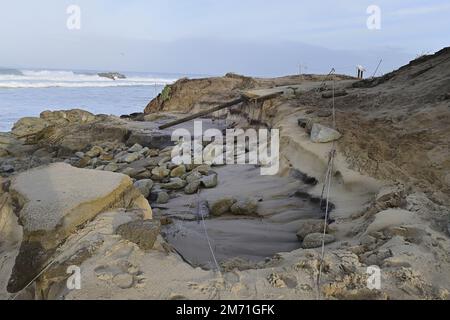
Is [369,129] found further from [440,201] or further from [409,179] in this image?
[440,201]

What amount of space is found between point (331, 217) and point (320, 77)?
29.6ft

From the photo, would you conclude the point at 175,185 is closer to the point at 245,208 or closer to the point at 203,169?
the point at 203,169

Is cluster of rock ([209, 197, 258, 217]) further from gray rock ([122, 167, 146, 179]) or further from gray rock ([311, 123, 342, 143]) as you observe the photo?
gray rock ([122, 167, 146, 179])

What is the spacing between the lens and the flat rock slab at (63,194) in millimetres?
2449

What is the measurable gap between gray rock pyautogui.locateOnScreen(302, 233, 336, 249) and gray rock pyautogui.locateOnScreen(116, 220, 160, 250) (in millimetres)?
1241

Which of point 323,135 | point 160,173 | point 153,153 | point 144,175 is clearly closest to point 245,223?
point 323,135

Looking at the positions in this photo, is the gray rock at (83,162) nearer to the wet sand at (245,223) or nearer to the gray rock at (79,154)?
the gray rock at (79,154)

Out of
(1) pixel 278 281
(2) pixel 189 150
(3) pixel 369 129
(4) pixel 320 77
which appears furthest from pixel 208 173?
(4) pixel 320 77

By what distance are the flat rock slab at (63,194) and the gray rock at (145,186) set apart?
1.65m

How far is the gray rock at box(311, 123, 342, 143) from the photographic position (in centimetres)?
458

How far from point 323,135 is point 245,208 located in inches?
56.0

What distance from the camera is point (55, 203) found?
2.56 m

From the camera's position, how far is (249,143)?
6.36 m

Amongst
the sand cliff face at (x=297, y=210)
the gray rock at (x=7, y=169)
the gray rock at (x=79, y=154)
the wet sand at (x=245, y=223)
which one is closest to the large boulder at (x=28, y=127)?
the sand cliff face at (x=297, y=210)
